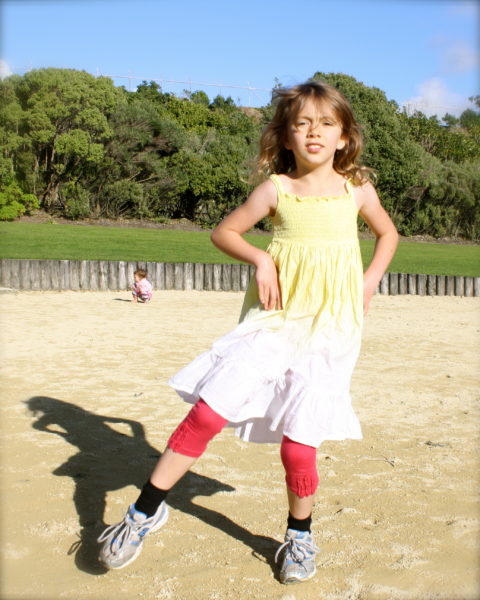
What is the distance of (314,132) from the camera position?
10.1ft

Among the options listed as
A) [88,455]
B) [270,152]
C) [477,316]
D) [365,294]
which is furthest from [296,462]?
[477,316]

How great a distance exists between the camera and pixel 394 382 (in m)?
6.66

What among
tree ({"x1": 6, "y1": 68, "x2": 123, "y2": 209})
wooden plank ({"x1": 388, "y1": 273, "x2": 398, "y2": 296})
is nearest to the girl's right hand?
wooden plank ({"x1": 388, "y1": 273, "x2": 398, "y2": 296})

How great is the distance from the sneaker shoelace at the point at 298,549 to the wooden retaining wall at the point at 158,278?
12.4 m

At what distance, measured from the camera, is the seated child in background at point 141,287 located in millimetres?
12651

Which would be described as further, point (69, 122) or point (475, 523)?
point (69, 122)

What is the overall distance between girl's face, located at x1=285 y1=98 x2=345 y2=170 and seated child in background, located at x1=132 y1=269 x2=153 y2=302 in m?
9.67

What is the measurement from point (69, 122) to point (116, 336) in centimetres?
3022

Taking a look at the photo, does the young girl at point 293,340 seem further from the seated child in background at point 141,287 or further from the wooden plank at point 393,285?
the wooden plank at point 393,285

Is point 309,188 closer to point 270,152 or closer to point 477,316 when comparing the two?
point 270,152

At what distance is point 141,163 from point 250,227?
119ft

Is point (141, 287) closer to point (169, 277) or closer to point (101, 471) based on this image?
point (169, 277)

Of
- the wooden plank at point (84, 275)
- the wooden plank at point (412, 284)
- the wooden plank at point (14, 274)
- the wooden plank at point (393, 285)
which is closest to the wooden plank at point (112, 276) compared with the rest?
the wooden plank at point (84, 275)

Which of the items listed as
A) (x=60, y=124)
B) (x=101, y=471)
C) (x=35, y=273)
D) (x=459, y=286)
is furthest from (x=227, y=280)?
(x=60, y=124)
